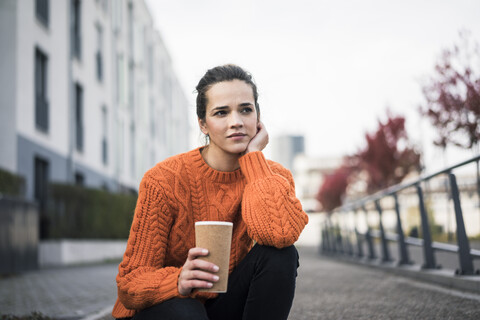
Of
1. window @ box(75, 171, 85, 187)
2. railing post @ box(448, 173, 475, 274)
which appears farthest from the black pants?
window @ box(75, 171, 85, 187)

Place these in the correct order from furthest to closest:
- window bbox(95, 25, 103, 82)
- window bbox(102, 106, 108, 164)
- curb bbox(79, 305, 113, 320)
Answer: window bbox(102, 106, 108, 164) → window bbox(95, 25, 103, 82) → curb bbox(79, 305, 113, 320)

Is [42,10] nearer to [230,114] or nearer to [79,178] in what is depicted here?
[79,178]

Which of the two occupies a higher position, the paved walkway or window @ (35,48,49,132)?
window @ (35,48,49,132)

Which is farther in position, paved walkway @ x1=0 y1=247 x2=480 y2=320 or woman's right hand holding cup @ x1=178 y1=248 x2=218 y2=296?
paved walkway @ x1=0 y1=247 x2=480 y2=320

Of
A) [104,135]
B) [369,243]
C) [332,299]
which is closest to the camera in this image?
[332,299]

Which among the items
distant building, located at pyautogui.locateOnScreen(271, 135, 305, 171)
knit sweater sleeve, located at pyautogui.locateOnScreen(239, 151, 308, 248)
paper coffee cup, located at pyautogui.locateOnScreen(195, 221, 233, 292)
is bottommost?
paper coffee cup, located at pyautogui.locateOnScreen(195, 221, 233, 292)

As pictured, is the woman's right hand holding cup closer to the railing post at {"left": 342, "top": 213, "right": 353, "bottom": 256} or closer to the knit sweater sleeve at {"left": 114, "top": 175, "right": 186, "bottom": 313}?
the knit sweater sleeve at {"left": 114, "top": 175, "right": 186, "bottom": 313}

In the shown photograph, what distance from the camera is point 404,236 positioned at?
7.65 meters

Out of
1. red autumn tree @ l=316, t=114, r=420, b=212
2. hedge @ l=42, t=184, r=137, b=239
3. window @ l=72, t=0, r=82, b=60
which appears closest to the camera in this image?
hedge @ l=42, t=184, r=137, b=239

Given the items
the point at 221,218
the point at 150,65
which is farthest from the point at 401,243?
the point at 150,65

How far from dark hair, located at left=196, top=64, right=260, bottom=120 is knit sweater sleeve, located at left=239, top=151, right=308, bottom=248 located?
0.37m

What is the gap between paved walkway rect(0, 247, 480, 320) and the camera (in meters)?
4.27

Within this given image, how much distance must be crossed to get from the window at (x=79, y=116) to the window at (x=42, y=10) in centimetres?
320

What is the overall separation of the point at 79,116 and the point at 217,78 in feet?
53.3
